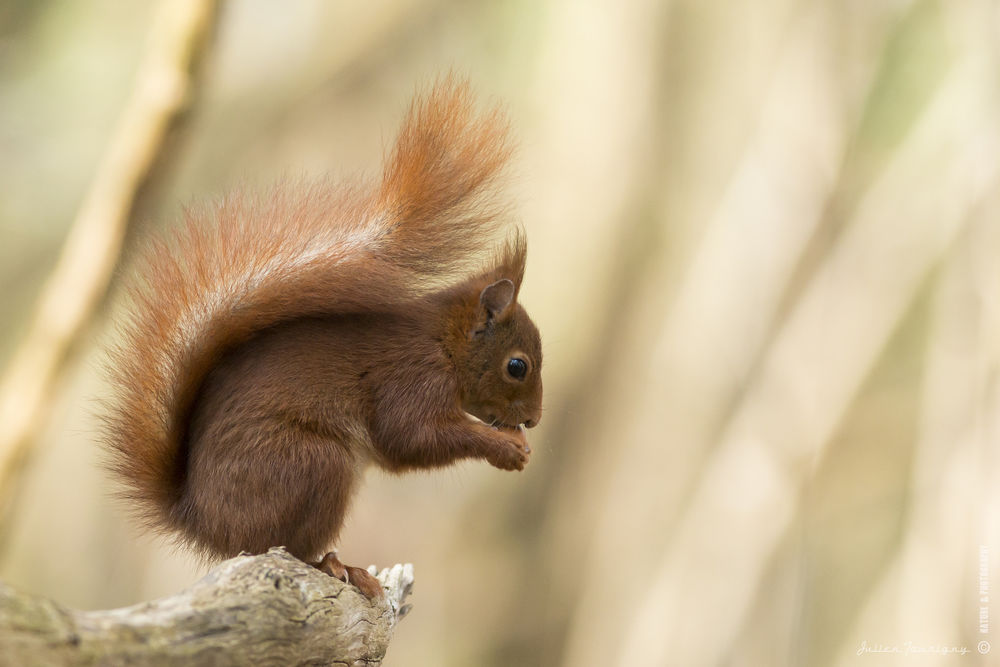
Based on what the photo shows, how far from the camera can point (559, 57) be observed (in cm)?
329

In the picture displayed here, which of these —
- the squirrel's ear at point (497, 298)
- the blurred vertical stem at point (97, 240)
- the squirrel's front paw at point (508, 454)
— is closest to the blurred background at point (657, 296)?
the blurred vertical stem at point (97, 240)

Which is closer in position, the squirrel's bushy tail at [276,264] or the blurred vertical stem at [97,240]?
the squirrel's bushy tail at [276,264]

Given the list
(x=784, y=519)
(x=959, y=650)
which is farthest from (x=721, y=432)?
(x=959, y=650)

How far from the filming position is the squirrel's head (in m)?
1.62

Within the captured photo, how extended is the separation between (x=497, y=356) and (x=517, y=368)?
0.04 metres

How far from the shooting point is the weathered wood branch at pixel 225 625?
836 mm

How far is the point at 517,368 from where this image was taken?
Answer: 5.33 ft

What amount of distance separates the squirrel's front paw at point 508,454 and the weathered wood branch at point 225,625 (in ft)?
1.06

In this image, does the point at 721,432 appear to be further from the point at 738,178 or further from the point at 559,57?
the point at 559,57

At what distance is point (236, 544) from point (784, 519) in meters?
2.24

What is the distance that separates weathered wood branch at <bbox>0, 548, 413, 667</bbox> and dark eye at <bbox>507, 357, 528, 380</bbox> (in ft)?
1.57

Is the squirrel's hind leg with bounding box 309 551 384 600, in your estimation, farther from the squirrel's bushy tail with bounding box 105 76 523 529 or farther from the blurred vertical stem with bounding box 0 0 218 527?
the blurred vertical stem with bounding box 0 0 218 527

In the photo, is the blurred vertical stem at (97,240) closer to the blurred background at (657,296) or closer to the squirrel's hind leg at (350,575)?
the blurred background at (657,296)

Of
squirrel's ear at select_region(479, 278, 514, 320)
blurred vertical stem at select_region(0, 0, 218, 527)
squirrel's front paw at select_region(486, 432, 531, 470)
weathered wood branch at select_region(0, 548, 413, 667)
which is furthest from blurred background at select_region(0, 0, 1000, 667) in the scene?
weathered wood branch at select_region(0, 548, 413, 667)
